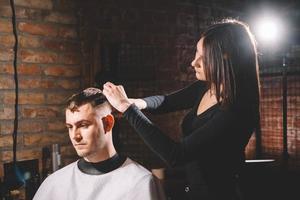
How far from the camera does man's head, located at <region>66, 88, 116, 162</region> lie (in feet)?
5.87

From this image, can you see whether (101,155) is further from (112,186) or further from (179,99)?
(179,99)

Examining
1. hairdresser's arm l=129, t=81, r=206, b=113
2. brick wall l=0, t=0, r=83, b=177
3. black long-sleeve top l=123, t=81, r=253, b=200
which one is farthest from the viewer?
brick wall l=0, t=0, r=83, b=177

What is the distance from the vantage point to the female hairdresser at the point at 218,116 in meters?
1.59

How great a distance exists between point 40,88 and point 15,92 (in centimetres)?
18

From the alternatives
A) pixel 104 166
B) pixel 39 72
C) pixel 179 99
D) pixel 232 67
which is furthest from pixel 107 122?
pixel 39 72

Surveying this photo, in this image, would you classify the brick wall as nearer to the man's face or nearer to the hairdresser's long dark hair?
the man's face

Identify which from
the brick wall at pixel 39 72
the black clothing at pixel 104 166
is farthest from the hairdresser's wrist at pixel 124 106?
the brick wall at pixel 39 72

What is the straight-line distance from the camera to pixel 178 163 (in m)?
1.60

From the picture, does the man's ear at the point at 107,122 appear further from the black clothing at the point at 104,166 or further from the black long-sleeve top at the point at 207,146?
the black long-sleeve top at the point at 207,146

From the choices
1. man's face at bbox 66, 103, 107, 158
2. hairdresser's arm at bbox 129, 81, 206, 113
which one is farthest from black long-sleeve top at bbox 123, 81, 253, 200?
man's face at bbox 66, 103, 107, 158

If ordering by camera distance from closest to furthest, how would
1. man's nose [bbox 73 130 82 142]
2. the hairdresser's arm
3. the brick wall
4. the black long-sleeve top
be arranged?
the black long-sleeve top → man's nose [bbox 73 130 82 142] → the hairdresser's arm → the brick wall

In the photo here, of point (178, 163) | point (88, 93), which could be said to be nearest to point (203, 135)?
point (178, 163)

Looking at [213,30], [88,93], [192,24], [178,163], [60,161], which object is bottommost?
[60,161]

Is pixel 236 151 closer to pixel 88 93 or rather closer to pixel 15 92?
pixel 88 93
